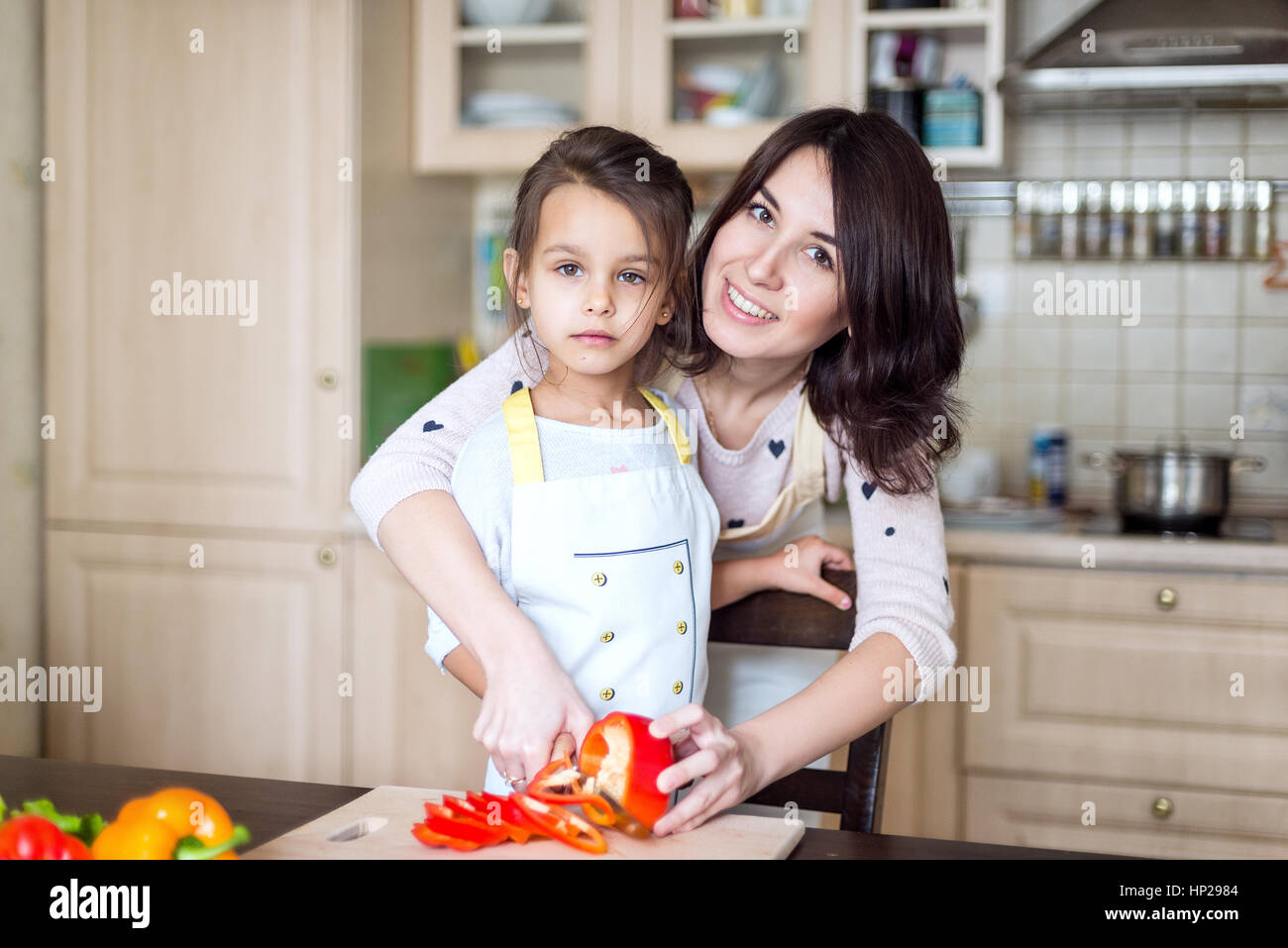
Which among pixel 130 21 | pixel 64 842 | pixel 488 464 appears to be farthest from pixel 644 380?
pixel 130 21

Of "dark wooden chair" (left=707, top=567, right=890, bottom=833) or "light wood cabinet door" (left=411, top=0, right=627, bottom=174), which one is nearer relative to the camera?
"dark wooden chair" (left=707, top=567, right=890, bottom=833)

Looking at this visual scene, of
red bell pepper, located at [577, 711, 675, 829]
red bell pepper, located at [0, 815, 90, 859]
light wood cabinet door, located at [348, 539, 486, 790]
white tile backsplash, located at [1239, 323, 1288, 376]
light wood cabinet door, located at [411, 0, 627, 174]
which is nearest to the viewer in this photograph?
red bell pepper, located at [0, 815, 90, 859]

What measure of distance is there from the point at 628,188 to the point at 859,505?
1.20 feet

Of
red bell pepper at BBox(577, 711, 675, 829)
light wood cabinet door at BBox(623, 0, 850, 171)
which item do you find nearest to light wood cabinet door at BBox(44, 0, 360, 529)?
light wood cabinet door at BBox(623, 0, 850, 171)

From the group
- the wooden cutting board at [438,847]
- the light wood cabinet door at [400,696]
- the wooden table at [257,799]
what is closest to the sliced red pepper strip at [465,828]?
the wooden cutting board at [438,847]

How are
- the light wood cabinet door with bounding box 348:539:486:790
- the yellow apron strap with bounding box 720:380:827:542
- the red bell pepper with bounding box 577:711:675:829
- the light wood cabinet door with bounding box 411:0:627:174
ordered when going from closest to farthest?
the red bell pepper with bounding box 577:711:675:829
the yellow apron strap with bounding box 720:380:827:542
the light wood cabinet door with bounding box 348:539:486:790
the light wood cabinet door with bounding box 411:0:627:174

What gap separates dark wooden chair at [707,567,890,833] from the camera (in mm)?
983

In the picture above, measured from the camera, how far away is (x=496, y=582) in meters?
0.91

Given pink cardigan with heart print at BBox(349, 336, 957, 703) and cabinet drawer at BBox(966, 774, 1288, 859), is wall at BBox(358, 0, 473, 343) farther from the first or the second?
cabinet drawer at BBox(966, 774, 1288, 859)

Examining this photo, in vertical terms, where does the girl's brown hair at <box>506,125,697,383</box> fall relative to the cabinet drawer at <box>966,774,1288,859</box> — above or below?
above

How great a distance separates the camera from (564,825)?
721mm

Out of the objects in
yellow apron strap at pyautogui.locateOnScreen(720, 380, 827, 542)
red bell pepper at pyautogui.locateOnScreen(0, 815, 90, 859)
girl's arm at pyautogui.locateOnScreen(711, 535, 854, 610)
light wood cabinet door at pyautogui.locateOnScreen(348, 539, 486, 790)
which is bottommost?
light wood cabinet door at pyautogui.locateOnScreen(348, 539, 486, 790)

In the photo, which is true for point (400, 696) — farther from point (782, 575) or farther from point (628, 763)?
point (628, 763)
